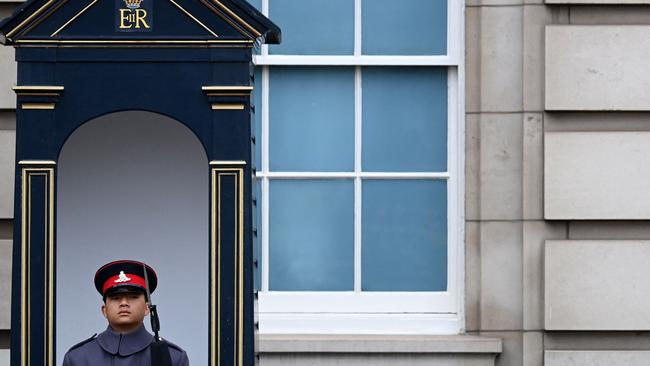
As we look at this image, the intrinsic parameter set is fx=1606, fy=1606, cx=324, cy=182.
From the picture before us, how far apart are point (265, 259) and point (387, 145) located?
0.97 meters

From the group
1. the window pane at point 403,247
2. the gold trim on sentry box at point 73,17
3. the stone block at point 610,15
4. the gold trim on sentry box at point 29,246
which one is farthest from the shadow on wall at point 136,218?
the stone block at point 610,15

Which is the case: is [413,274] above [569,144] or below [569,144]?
below

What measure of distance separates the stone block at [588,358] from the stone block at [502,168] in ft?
2.67

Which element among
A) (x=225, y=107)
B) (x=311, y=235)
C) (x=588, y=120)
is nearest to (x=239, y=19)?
(x=225, y=107)

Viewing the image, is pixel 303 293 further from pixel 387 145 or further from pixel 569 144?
pixel 569 144

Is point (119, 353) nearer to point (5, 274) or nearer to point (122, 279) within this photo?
point (122, 279)

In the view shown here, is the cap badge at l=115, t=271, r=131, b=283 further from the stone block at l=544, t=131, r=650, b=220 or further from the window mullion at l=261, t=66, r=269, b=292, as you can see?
the stone block at l=544, t=131, r=650, b=220

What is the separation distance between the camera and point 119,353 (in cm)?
680

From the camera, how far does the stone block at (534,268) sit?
9109mm

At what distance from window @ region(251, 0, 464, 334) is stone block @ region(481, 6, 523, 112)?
0.25 m

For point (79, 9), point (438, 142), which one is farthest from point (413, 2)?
point (79, 9)

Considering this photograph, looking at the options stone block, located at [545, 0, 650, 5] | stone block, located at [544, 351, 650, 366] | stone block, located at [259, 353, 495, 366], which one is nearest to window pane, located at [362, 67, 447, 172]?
stone block, located at [545, 0, 650, 5]

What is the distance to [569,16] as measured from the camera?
9.17 m

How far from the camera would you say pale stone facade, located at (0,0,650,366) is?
906cm
